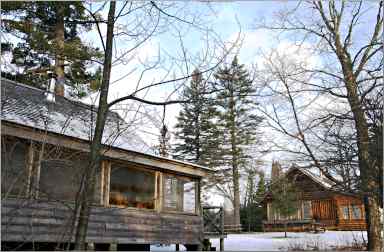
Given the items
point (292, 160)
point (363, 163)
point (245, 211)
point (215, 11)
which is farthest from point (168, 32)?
point (245, 211)

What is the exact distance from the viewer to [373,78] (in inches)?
224

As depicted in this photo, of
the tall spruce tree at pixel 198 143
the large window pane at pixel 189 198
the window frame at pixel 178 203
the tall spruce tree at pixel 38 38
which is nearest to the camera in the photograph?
the tall spruce tree at pixel 38 38

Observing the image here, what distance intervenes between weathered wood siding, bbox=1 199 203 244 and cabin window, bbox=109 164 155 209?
0.60 feet

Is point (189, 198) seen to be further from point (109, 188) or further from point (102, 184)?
point (102, 184)

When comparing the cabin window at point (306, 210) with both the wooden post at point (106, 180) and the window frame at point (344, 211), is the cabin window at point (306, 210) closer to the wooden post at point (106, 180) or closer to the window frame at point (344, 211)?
the window frame at point (344, 211)

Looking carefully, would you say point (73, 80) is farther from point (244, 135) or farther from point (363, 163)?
point (244, 135)

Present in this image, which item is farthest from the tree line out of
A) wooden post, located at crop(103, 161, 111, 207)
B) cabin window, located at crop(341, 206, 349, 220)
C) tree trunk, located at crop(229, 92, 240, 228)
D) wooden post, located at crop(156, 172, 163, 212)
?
cabin window, located at crop(341, 206, 349, 220)

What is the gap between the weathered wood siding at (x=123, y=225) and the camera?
5926mm

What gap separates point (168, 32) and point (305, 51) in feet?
14.6

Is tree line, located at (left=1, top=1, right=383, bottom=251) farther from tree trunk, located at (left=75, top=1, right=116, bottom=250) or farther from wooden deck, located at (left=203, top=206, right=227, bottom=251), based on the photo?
wooden deck, located at (left=203, top=206, right=227, bottom=251)

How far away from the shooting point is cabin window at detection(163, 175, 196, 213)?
27.5 ft

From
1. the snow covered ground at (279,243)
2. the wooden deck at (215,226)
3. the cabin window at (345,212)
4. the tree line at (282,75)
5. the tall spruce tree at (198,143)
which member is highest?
the tall spruce tree at (198,143)

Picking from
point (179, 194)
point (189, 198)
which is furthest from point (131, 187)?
point (189, 198)

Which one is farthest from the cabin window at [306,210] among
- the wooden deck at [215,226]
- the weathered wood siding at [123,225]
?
the weathered wood siding at [123,225]
